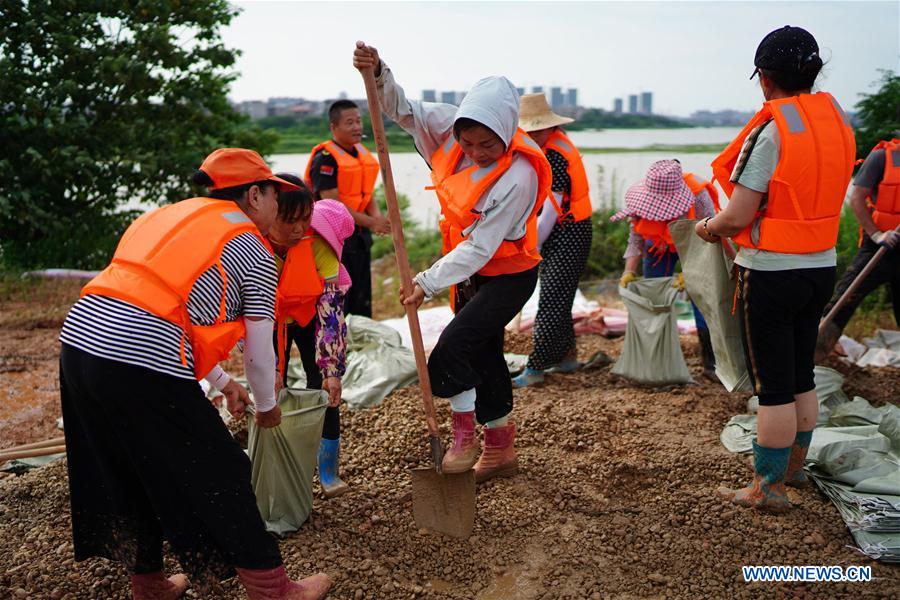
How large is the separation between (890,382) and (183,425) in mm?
4300

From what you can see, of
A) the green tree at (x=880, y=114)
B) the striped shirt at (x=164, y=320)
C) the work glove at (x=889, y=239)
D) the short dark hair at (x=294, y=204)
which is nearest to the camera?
the striped shirt at (x=164, y=320)

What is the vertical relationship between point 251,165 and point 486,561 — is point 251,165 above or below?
above

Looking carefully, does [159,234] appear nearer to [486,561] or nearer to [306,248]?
[306,248]

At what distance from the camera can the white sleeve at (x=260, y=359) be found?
2317mm

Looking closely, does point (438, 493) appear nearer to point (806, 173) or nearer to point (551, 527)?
point (551, 527)

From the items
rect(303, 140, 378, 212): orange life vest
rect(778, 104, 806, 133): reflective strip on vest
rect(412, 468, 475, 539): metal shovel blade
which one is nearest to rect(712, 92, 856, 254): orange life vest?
rect(778, 104, 806, 133): reflective strip on vest

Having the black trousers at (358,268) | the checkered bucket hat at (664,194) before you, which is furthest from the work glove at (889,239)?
the black trousers at (358,268)

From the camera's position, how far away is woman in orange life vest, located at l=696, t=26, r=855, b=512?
284 centimetres

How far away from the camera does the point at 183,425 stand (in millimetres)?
2225

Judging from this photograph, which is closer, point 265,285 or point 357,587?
point 265,285

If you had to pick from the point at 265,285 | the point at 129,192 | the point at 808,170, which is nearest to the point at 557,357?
the point at 808,170

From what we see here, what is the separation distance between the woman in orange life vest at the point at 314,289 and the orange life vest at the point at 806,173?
1619 millimetres

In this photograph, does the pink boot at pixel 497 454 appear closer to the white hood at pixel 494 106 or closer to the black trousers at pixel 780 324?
the black trousers at pixel 780 324

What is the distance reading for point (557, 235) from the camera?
489 cm
